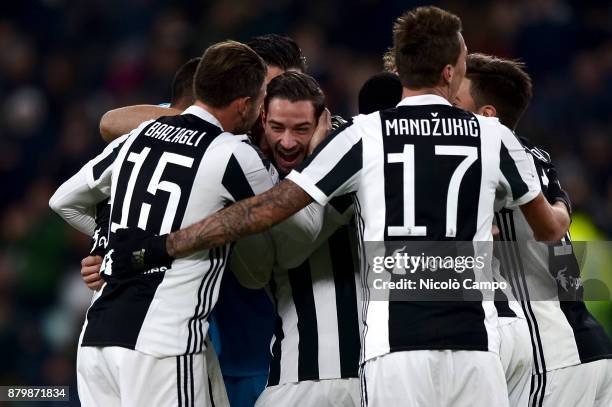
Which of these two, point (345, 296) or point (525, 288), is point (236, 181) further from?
point (525, 288)

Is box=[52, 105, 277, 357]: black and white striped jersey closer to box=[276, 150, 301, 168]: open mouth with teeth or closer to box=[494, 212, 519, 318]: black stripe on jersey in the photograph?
box=[276, 150, 301, 168]: open mouth with teeth

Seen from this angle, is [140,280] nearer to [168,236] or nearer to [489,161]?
[168,236]

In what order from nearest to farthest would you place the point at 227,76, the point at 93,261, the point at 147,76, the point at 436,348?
1. the point at 436,348
2. the point at 227,76
3. the point at 93,261
4. the point at 147,76

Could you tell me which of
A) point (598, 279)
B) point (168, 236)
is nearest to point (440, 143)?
point (168, 236)

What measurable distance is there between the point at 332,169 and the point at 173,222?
72 cm

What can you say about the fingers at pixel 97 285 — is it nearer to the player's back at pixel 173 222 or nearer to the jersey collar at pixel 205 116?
the player's back at pixel 173 222

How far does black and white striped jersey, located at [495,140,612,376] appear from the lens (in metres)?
4.79

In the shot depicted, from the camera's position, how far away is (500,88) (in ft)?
16.8

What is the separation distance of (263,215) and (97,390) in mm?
1052

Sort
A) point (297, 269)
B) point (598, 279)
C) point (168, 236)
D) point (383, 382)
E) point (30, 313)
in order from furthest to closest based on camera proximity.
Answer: point (30, 313) → point (598, 279) → point (297, 269) → point (168, 236) → point (383, 382)

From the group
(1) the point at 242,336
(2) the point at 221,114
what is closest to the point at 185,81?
(2) the point at 221,114

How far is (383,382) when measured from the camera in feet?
13.1

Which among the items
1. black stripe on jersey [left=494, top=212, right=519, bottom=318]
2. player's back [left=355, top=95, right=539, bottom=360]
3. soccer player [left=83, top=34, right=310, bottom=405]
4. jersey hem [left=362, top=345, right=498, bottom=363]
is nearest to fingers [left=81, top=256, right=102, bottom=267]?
soccer player [left=83, top=34, right=310, bottom=405]

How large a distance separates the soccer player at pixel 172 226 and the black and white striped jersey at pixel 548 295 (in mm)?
1215
